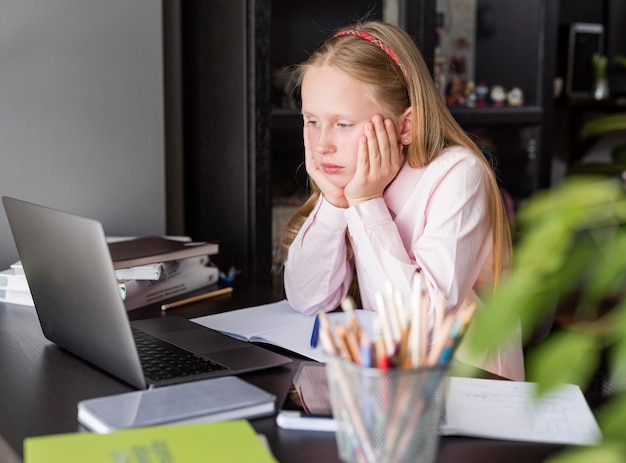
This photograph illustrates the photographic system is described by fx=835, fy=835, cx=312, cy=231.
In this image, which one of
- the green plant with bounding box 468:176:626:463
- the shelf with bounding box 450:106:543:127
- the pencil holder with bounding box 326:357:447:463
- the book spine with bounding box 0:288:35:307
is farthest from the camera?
the shelf with bounding box 450:106:543:127

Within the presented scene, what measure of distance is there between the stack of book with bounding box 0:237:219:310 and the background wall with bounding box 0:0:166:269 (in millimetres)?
207

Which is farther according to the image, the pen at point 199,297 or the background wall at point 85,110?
the background wall at point 85,110

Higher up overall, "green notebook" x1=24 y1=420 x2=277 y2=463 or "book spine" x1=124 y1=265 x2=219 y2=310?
"green notebook" x1=24 y1=420 x2=277 y2=463

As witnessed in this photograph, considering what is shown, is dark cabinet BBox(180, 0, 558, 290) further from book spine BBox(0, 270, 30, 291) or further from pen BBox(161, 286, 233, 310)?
book spine BBox(0, 270, 30, 291)

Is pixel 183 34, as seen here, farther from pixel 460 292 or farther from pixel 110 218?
pixel 460 292

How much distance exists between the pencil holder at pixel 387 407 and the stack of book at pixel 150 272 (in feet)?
2.66

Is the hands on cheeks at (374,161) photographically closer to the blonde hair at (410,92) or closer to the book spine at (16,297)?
the blonde hair at (410,92)

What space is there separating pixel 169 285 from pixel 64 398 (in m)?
0.58

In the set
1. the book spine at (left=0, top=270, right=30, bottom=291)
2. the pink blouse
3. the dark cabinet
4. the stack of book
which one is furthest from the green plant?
the dark cabinet

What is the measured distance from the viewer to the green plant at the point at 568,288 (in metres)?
0.39

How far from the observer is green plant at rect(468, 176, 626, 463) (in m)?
0.39

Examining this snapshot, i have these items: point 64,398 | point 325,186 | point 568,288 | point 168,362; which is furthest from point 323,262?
point 568,288

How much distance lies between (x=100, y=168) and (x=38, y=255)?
0.78 metres

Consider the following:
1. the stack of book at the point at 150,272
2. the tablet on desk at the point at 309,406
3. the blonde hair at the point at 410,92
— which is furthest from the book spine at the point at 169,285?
the tablet on desk at the point at 309,406
